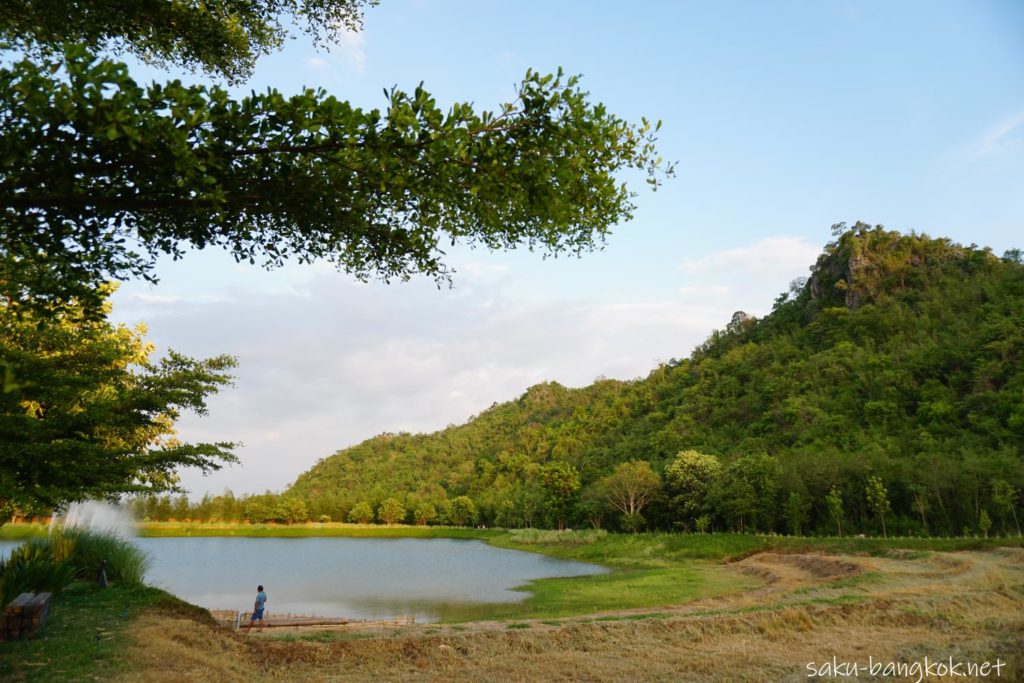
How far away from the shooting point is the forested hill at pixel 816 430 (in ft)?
112

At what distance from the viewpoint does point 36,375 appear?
866 centimetres

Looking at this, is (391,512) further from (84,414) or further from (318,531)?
(84,414)

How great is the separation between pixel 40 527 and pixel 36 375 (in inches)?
331

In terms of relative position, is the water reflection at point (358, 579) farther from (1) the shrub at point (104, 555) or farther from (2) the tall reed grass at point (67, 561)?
(2) the tall reed grass at point (67, 561)

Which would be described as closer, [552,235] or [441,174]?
[441,174]

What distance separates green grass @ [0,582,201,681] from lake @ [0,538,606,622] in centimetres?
379

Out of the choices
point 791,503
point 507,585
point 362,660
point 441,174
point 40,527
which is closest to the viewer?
point 441,174

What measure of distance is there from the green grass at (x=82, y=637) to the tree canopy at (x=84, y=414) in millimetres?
1670

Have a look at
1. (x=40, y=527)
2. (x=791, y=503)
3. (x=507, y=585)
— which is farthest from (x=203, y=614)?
(x=791, y=503)

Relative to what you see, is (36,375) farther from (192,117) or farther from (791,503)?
(791,503)

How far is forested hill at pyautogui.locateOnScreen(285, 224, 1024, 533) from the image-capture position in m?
34.2

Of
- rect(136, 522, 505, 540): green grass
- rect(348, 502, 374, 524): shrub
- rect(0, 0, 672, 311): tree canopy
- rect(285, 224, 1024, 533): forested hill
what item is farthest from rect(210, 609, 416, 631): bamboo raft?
rect(348, 502, 374, 524): shrub

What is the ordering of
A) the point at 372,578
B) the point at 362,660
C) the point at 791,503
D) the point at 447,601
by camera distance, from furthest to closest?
the point at 791,503, the point at 372,578, the point at 447,601, the point at 362,660

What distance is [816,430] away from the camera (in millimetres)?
48938
